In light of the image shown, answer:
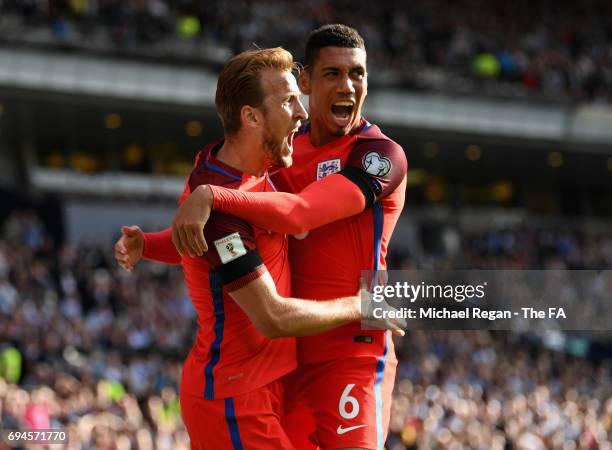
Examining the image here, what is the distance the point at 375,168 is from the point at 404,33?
25.4m

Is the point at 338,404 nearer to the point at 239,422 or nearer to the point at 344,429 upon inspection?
the point at 344,429

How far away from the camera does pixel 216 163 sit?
461cm

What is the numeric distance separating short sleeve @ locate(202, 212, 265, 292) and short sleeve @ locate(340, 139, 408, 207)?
571mm

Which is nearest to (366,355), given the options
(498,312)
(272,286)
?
(272,286)

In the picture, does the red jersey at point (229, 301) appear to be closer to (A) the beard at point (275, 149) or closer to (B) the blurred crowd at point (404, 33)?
(A) the beard at point (275, 149)

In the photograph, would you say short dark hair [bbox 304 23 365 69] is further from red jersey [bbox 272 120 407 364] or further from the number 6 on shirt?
the number 6 on shirt

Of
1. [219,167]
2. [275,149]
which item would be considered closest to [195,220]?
[219,167]

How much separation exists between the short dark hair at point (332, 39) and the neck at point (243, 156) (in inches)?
28.0

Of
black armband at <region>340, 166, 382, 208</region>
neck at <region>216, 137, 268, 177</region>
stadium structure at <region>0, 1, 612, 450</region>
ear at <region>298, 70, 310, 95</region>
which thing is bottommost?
black armband at <region>340, 166, 382, 208</region>

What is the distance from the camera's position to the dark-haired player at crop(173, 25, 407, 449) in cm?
457

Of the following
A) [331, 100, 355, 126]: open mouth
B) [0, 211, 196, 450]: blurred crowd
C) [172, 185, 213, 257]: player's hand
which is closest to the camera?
[172, 185, 213, 257]: player's hand

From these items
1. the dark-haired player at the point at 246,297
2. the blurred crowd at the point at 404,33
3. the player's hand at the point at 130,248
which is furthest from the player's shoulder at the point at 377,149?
the blurred crowd at the point at 404,33

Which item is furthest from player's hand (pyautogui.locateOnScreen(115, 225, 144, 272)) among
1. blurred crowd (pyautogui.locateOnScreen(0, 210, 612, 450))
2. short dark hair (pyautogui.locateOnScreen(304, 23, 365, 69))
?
blurred crowd (pyautogui.locateOnScreen(0, 210, 612, 450))

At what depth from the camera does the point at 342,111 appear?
16.3ft
